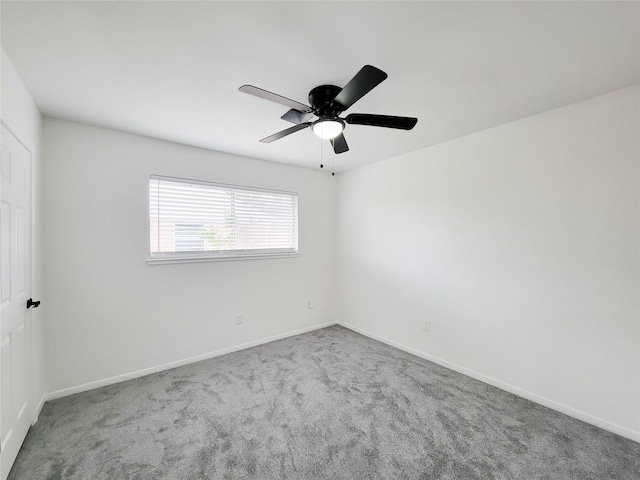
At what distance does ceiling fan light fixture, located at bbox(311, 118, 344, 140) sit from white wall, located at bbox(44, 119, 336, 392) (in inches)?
71.5

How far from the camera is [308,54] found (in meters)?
1.53

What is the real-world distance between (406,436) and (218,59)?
270 centimetres

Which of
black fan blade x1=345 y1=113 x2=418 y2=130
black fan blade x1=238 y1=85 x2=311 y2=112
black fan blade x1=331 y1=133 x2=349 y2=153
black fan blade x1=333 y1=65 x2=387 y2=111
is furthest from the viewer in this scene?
black fan blade x1=331 y1=133 x2=349 y2=153

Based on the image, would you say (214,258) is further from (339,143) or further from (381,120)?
(381,120)

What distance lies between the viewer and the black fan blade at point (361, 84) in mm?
1259

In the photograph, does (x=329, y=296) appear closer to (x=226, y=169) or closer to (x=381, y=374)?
(x=381, y=374)

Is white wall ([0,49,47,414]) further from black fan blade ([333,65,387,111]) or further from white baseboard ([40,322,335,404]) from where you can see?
black fan blade ([333,65,387,111])

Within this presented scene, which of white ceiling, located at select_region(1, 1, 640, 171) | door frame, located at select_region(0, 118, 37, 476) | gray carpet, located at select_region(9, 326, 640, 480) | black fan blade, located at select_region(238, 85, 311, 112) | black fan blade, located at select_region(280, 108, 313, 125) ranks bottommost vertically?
gray carpet, located at select_region(9, 326, 640, 480)

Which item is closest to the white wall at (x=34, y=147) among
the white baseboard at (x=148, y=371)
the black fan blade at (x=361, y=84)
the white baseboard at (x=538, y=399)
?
the white baseboard at (x=148, y=371)

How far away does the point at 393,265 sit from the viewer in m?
3.47

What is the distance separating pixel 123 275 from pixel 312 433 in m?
2.22

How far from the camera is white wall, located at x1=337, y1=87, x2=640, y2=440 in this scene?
75.9 inches

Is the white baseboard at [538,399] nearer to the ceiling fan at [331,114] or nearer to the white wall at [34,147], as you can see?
the ceiling fan at [331,114]

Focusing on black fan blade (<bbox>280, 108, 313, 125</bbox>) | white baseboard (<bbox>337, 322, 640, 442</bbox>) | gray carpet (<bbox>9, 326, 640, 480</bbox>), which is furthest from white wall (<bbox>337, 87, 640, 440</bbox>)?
black fan blade (<bbox>280, 108, 313, 125</bbox>)
